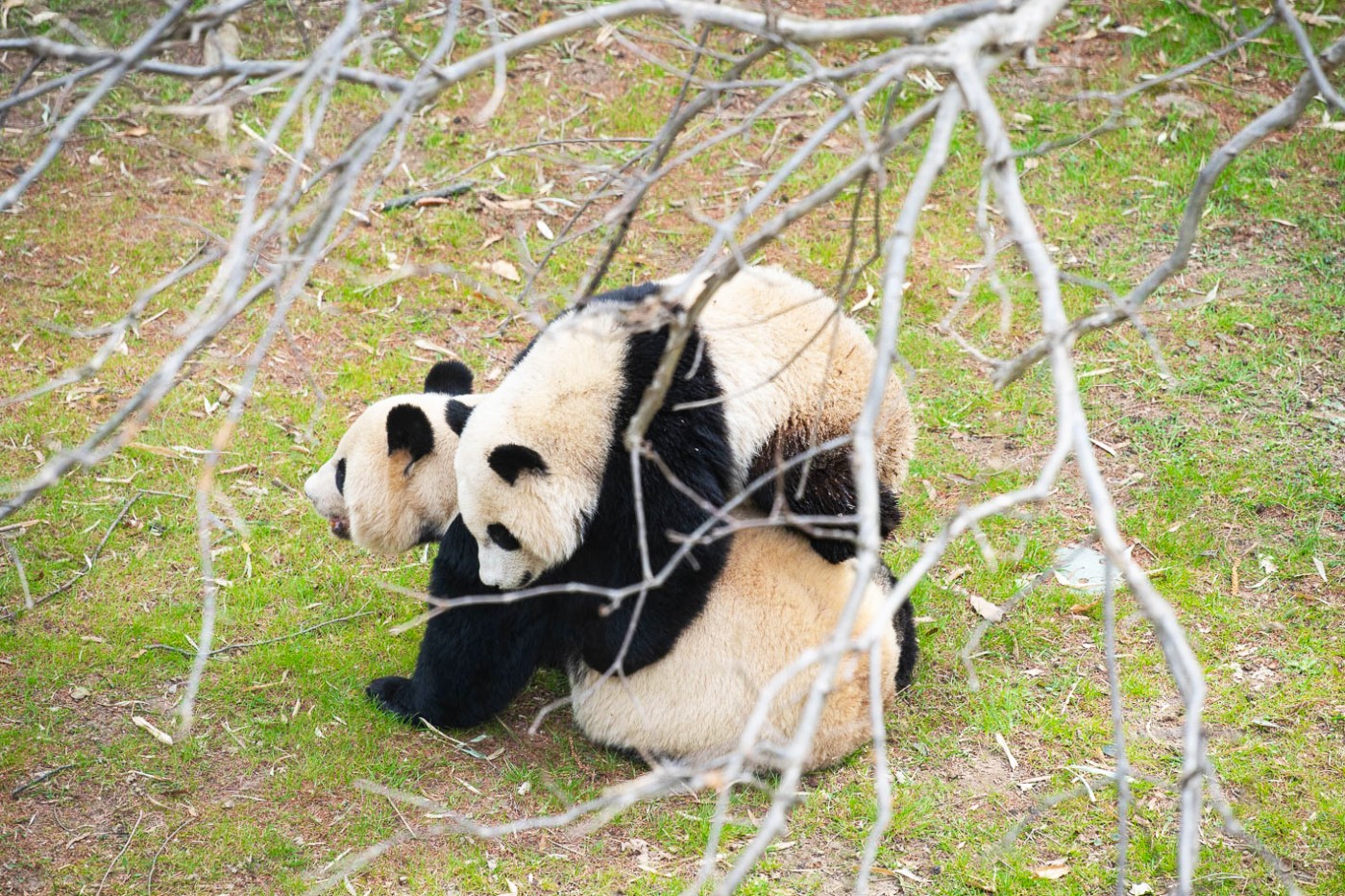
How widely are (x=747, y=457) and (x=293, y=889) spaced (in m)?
2.04

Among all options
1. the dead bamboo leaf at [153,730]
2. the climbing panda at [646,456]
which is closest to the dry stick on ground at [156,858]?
the dead bamboo leaf at [153,730]

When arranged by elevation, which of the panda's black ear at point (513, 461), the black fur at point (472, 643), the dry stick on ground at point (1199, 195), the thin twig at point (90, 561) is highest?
the dry stick on ground at point (1199, 195)

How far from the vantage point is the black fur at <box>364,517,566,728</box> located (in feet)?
14.7

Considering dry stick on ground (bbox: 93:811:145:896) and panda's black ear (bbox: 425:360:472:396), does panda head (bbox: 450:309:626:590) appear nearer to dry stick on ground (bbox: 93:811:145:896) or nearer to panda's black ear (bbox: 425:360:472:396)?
panda's black ear (bbox: 425:360:472:396)

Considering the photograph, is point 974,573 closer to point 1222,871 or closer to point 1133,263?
point 1222,871

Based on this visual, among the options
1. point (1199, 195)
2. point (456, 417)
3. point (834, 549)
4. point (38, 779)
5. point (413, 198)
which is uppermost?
point (1199, 195)

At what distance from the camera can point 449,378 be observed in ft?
16.9

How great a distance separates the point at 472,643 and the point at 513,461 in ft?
2.69

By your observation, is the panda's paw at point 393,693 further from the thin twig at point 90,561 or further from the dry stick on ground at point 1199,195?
the dry stick on ground at point 1199,195

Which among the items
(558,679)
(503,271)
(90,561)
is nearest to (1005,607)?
(558,679)

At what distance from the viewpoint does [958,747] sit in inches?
185

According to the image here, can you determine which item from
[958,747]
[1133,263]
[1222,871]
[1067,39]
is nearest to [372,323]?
[958,747]

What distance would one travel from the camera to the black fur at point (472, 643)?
449 cm

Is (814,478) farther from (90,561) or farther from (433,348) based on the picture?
(90,561)
